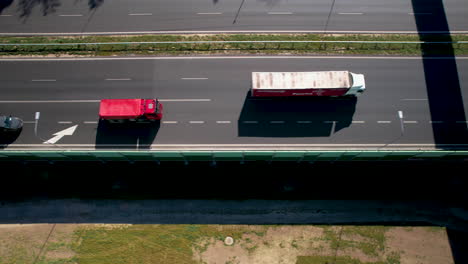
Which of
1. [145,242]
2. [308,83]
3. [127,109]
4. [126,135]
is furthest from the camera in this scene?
[126,135]

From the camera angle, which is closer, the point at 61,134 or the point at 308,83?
the point at 308,83

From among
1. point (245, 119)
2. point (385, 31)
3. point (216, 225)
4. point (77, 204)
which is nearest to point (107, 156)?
point (77, 204)

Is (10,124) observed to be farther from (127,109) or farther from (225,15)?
(225,15)

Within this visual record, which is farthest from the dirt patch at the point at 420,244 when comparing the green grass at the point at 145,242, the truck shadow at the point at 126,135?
the truck shadow at the point at 126,135

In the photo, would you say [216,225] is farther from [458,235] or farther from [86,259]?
[458,235]

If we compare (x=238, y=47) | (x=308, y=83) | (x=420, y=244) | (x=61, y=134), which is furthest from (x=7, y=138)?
(x=420, y=244)
